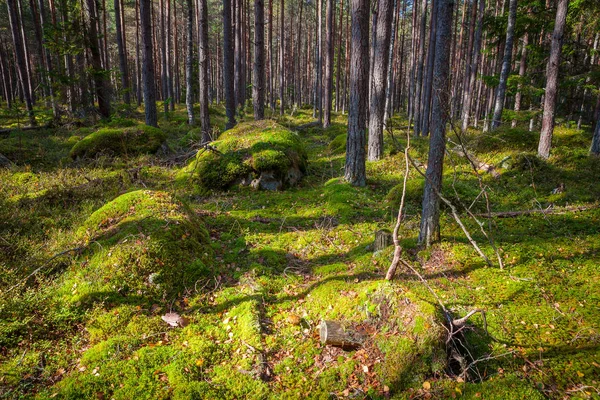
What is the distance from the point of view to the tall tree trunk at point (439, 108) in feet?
15.4

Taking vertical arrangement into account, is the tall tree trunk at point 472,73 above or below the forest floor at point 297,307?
above

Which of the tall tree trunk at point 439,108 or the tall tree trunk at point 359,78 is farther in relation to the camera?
the tall tree trunk at point 359,78

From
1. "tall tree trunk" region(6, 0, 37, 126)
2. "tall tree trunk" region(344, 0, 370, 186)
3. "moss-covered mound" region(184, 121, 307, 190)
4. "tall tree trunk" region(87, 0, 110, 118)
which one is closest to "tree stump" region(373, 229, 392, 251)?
"tall tree trunk" region(344, 0, 370, 186)

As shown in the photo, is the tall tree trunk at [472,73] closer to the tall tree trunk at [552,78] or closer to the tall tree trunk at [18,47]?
the tall tree trunk at [552,78]

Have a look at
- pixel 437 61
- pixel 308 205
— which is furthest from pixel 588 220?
pixel 308 205

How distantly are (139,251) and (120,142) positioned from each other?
356 inches

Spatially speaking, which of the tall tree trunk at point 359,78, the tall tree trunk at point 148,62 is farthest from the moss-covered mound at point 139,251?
the tall tree trunk at point 148,62

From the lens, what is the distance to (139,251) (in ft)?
15.5

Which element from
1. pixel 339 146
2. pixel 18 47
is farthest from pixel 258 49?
pixel 18 47

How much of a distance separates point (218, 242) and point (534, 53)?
17292mm

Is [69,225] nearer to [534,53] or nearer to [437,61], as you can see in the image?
[437,61]

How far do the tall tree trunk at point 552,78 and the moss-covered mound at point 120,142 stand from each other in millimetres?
14058

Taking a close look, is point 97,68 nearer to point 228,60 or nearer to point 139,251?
point 228,60

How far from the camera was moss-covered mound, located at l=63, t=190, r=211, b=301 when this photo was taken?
4.41 meters
